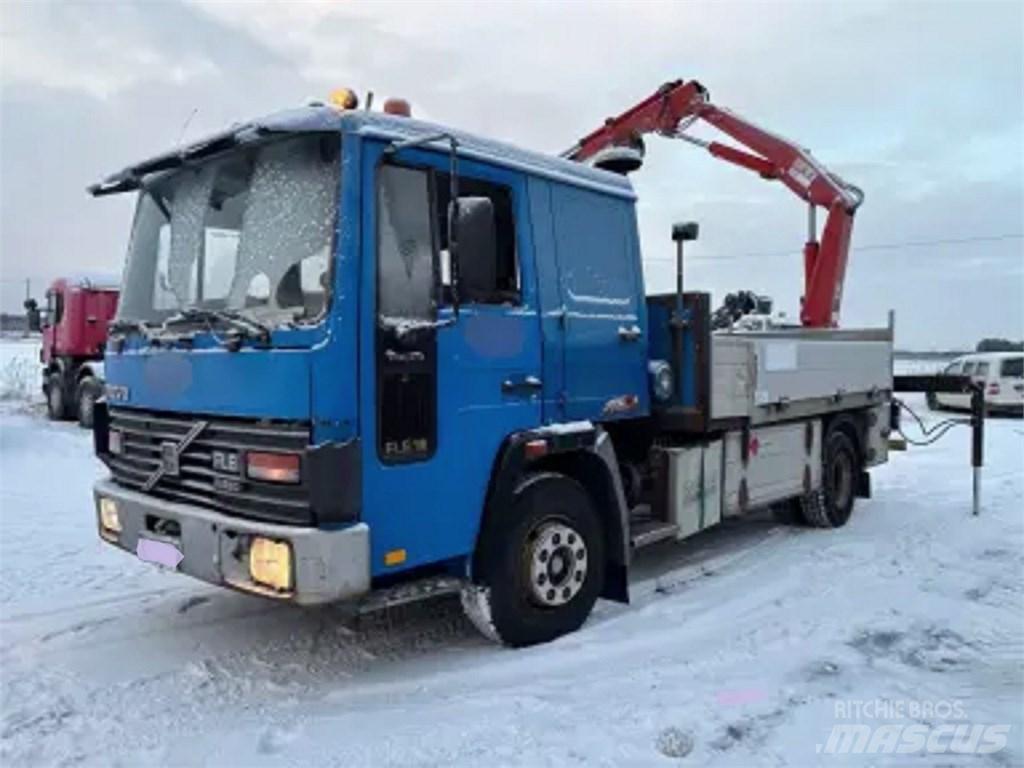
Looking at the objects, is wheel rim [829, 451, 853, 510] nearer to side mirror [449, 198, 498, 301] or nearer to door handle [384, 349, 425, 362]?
side mirror [449, 198, 498, 301]

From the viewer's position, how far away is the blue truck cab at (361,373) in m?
3.78

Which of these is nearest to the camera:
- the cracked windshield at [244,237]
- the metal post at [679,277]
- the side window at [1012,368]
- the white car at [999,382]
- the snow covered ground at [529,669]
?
the snow covered ground at [529,669]

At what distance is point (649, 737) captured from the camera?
3666 mm

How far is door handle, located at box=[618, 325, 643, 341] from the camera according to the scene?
18.1 feet

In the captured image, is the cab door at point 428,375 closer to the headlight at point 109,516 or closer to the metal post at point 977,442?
the headlight at point 109,516

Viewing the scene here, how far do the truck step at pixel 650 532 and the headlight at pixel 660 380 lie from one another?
33.2 inches

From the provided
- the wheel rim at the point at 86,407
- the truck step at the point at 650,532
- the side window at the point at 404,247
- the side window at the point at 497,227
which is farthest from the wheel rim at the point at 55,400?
the side window at the point at 404,247

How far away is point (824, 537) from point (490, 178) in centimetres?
482

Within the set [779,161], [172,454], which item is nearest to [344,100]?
[172,454]

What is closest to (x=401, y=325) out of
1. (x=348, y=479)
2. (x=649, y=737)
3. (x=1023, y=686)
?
(x=348, y=479)

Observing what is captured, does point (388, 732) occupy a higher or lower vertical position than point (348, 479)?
lower

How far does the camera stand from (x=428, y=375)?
4.16 metres

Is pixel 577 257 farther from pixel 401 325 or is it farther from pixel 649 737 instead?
pixel 649 737

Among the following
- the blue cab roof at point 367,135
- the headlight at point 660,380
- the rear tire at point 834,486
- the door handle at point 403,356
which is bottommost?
A: the rear tire at point 834,486
